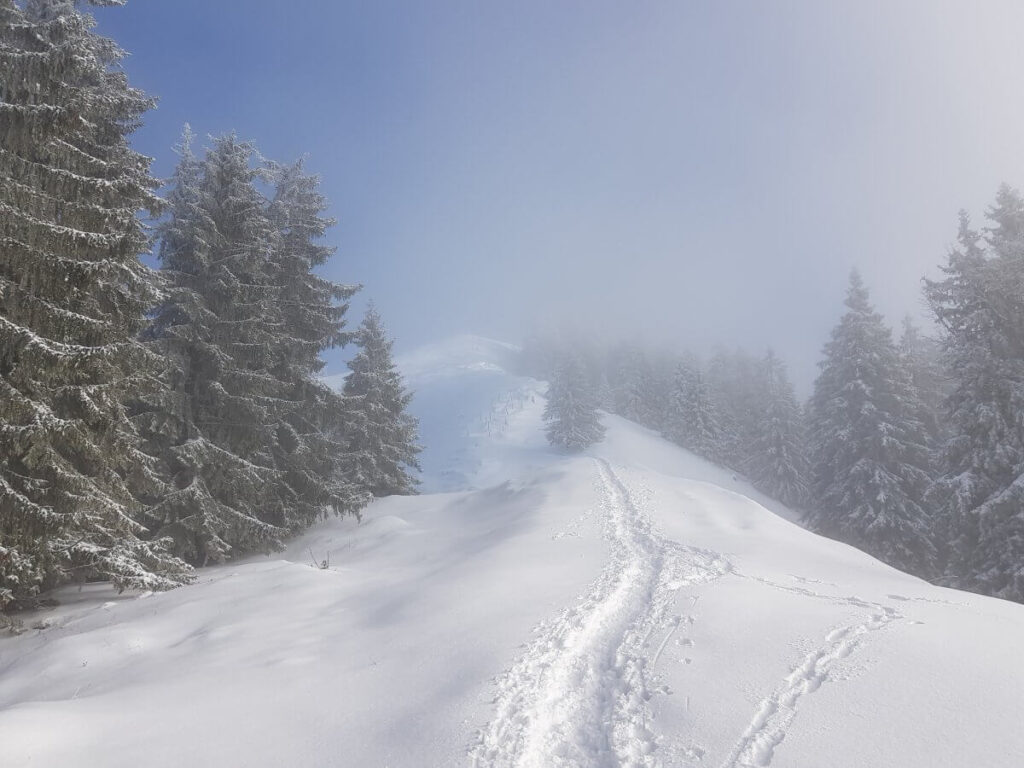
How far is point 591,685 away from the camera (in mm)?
5641

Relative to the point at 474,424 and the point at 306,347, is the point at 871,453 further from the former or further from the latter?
the point at 474,424

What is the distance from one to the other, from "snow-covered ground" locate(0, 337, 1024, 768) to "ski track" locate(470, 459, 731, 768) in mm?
27

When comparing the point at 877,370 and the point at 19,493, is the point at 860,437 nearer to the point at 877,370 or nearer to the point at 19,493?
the point at 877,370

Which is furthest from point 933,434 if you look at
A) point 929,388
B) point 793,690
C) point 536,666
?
point 536,666

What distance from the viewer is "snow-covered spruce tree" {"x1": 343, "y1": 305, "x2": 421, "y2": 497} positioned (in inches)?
935

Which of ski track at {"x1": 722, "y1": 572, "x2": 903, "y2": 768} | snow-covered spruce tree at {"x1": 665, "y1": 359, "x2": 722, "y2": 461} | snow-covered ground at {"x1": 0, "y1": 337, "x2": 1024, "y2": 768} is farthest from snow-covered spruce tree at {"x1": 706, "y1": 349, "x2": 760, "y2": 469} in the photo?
ski track at {"x1": 722, "y1": 572, "x2": 903, "y2": 768}

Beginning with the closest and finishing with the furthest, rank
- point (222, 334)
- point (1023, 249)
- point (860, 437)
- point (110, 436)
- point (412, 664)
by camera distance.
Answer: point (412, 664), point (110, 436), point (222, 334), point (1023, 249), point (860, 437)

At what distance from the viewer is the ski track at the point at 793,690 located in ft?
13.6

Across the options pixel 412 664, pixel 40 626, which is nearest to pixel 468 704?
pixel 412 664

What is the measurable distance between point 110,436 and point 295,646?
4.81 m

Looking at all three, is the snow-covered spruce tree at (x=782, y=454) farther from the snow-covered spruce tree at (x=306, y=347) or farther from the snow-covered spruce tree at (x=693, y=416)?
the snow-covered spruce tree at (x=306, y=347)

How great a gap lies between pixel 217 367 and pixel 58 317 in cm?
627

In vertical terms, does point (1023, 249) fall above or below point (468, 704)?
above

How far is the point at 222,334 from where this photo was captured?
1383cm
